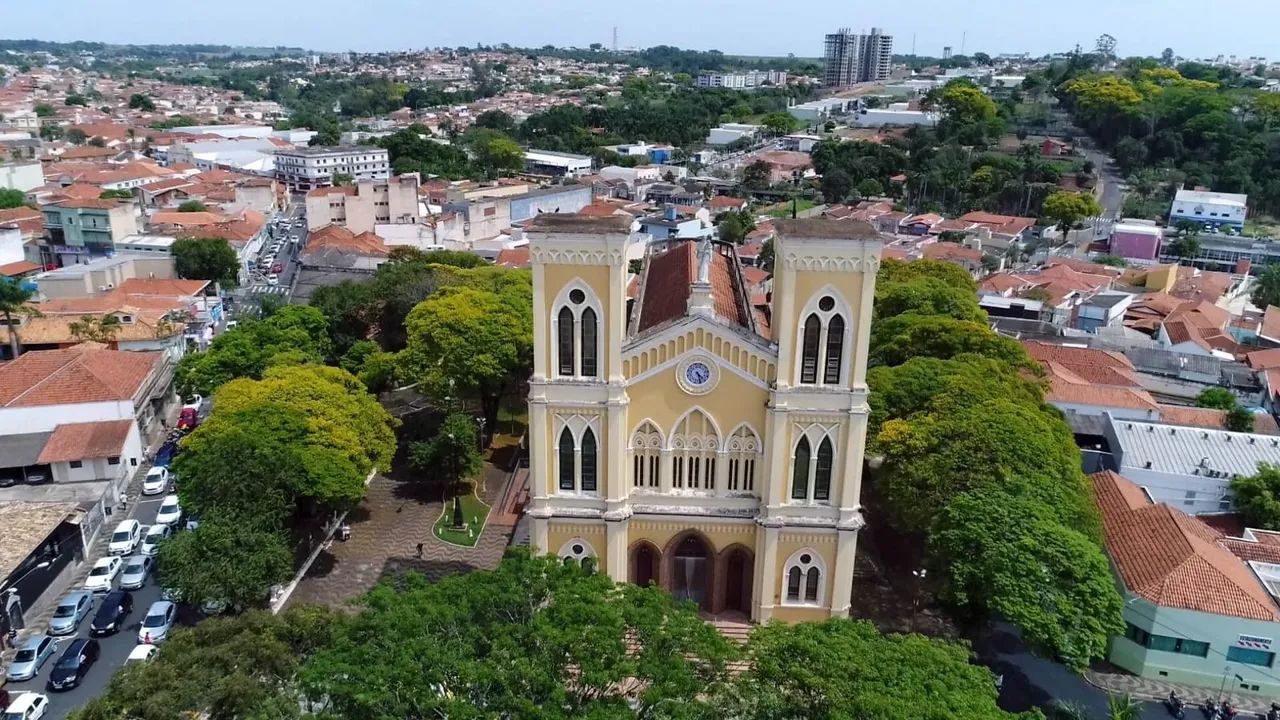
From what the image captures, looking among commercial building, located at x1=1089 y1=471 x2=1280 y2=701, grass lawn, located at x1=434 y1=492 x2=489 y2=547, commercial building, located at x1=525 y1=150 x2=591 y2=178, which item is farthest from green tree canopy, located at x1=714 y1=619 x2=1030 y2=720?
commercial building, located at x1=525 y1=150 x2=591 y2=178

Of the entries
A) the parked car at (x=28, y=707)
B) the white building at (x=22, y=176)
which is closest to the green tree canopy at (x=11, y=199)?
the white building at (x=22, y=176)

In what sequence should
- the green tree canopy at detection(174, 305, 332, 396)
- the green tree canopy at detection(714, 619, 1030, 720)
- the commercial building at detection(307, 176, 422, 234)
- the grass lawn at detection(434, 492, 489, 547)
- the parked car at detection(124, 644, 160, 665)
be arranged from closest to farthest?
the green tree canopy at detection(714, 619, 1030, 720), the parked car at detection(124, 644, 160, 665), the grass lawn at detection(434, 492, 489, 547), the green tree canopy at detection(174, 305, 332, 396), the commercial building at detection(307, 176, 422, 234)

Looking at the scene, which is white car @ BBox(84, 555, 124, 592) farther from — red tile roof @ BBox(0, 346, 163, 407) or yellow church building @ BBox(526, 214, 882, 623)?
yellow church building @ BBox(526, 214, 882, 623)

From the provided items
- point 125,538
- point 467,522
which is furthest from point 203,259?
point 467,522

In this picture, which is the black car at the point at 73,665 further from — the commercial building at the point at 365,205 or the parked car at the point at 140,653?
the commercial building at the point at 365,205

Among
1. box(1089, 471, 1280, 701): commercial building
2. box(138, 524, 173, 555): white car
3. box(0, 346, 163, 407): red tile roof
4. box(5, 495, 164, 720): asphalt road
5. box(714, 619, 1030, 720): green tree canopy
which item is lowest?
box(5, 495, 164, 720): asphalt road

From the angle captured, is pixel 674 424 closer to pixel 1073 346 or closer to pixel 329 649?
pixel 329 649

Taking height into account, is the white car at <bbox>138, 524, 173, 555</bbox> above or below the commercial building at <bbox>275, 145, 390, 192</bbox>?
below
